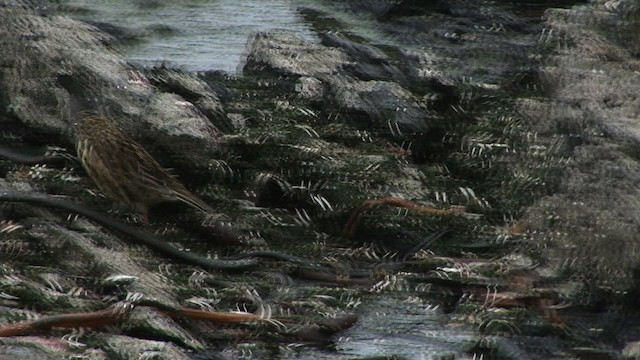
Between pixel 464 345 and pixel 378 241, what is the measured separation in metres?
0.86

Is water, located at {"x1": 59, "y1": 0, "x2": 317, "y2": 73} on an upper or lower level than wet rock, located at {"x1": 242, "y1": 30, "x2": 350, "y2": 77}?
lower

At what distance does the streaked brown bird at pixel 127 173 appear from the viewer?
4.34 m

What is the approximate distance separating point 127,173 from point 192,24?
2.23 meters

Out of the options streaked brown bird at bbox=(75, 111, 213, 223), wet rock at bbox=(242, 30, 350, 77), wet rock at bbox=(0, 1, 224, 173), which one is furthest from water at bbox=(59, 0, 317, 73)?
streaked brown bird at bbox=(75, 111, 213, 223)

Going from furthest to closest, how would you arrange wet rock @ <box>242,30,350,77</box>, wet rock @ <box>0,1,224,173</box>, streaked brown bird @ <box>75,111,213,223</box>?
wet rock @ <box>242,30,350,77</box>, wet rock @ <box>0,1,224,173</box>, streaked brown bird @ <box>75,111,213,223</box>

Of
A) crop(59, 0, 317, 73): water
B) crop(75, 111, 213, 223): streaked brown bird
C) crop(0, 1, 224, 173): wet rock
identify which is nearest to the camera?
crop(75, 111, 213, 223): streaked brown bird

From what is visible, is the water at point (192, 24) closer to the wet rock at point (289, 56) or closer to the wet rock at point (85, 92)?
the wet rock at point (289, 56)

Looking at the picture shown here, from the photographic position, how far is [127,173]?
14.3ft

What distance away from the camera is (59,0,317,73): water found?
5824 millimetres

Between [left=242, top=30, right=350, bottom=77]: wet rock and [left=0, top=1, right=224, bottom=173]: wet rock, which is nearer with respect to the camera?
[left=0, top=1, right=224, bottom=173]: wet rock

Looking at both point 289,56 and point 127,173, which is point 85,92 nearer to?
point 127,173

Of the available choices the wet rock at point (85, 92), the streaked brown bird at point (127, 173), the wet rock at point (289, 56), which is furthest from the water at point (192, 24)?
the streaked brown bird at point (127, 173)

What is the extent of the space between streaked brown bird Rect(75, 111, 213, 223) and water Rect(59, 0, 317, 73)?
1.17 meters

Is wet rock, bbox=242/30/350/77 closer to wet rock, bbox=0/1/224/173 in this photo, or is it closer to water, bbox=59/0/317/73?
water, bbox=59/0/317/73
